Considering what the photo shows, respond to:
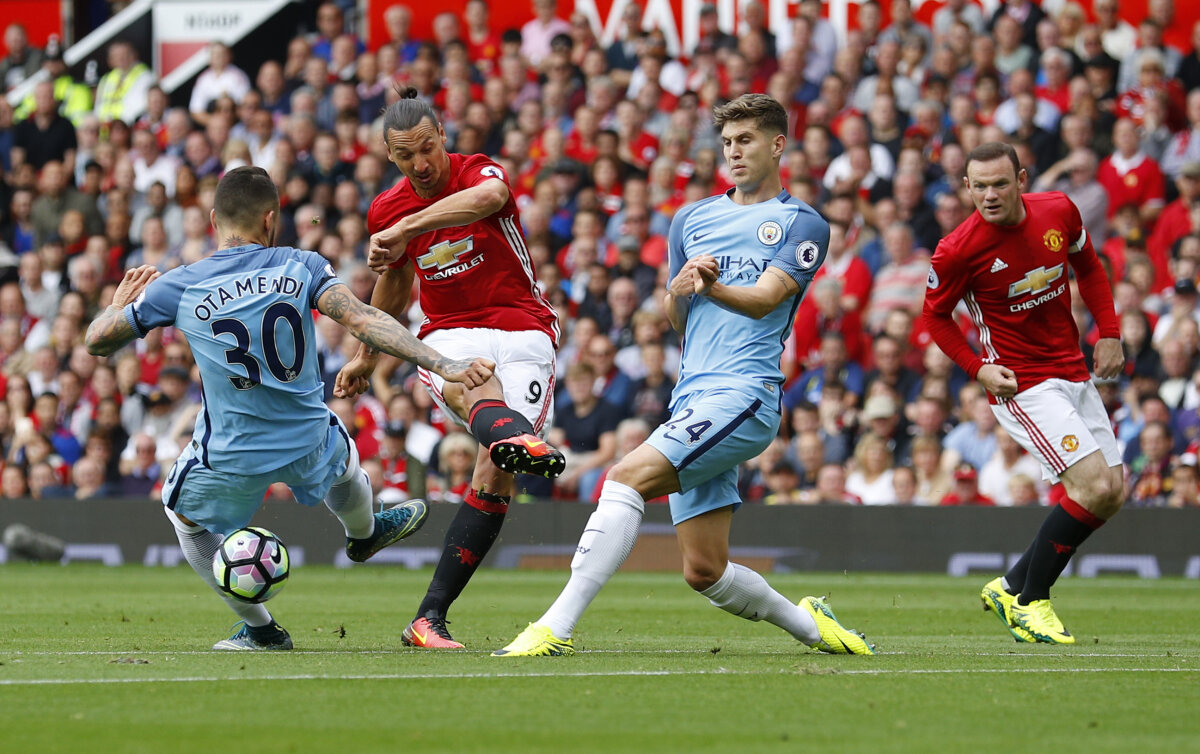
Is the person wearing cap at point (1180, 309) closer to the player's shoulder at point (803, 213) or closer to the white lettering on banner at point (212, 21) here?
the player's shoulder at point (803, 213)

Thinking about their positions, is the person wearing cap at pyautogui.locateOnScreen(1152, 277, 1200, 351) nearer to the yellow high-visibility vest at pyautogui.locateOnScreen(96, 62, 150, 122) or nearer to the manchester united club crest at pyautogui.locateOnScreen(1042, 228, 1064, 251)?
the manchester united club crest at pyautogui.locateOnScreen(1042, 228, 1064, 251)

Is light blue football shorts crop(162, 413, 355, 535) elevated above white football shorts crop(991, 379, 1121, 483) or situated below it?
below

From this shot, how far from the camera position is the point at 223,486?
7.19 meters

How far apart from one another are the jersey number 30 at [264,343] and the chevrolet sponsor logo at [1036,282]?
3.78 metres

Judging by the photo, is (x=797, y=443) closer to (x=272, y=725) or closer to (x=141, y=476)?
(x=141, y=476)

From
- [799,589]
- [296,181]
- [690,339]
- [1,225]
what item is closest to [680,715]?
[690,339]

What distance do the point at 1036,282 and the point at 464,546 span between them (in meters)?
3.29

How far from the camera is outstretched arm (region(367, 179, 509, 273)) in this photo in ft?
24.3

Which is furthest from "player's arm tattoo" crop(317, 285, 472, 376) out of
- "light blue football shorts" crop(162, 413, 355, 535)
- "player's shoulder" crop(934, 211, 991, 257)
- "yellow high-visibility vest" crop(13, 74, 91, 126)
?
"yellow high-visibility vest" crop(13, 74, 91, 126)

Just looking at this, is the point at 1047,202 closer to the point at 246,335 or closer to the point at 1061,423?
the point at 1061,423

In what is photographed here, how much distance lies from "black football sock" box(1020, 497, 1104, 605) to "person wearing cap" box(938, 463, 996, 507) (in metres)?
5.86

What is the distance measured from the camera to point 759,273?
278 inches

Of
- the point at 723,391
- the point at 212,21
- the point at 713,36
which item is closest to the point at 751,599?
the point at 723,391

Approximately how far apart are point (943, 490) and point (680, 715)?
9.94 meters
